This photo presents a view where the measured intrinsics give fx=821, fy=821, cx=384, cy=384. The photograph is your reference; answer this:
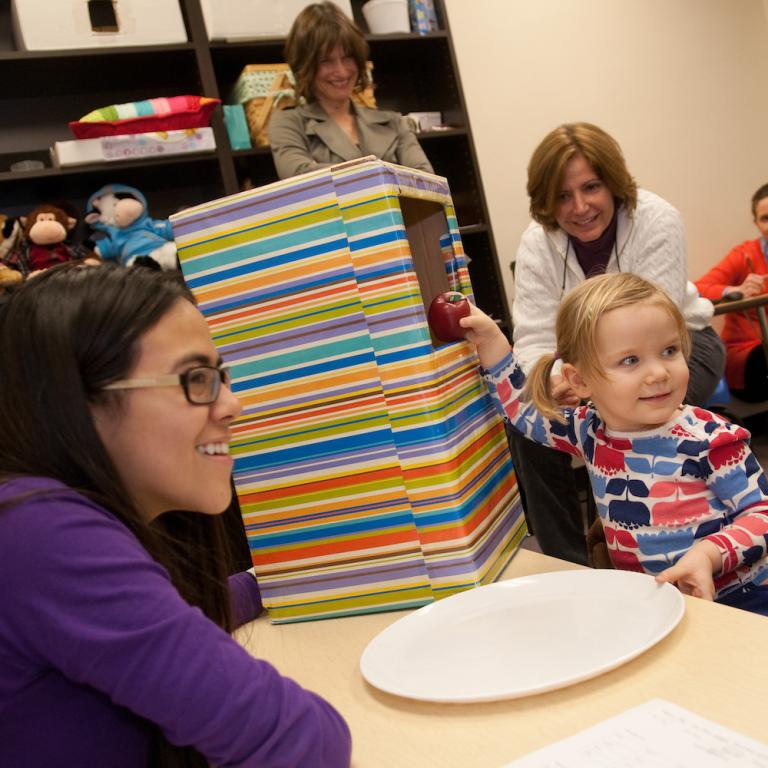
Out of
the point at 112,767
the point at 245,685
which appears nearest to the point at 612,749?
the point at 245,685

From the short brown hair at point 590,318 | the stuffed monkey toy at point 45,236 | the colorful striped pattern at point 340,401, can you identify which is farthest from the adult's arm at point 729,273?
the colorful striped pattern at point 340,401

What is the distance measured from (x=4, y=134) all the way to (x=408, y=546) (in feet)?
8.80

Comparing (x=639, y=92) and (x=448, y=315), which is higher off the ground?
(x=639, y=92)

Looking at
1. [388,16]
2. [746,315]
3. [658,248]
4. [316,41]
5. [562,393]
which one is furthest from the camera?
[746,315]

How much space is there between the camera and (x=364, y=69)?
8.72ft

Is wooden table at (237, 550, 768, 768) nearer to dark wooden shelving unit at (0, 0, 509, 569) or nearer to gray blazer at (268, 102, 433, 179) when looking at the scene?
gray blazer at (268, 102, 433, 179)

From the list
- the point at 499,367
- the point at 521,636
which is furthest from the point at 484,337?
the point at 521,636

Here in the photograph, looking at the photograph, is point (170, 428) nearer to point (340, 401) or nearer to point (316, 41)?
point (340, 401)

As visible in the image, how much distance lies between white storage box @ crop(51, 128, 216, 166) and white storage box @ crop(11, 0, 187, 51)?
31 centimetres

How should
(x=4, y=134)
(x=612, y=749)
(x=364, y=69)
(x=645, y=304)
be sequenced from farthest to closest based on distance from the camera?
(x=4, y=134), (x=364, y=69), (x=645, y=304), (x=612, y=749)

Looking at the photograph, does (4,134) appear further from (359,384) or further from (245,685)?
(245,685)

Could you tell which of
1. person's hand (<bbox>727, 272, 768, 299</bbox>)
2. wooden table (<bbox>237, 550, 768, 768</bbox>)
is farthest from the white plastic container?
wooden table (<bbox>237, 550, 768, 768</bbox>)

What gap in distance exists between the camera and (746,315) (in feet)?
12.7

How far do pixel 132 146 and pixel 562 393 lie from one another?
1.92 m
